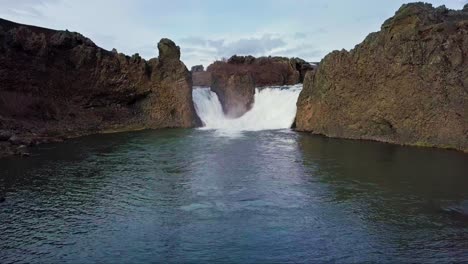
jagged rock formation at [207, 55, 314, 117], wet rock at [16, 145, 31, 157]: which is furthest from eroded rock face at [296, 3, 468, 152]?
wet rock at [16, 145, 31, 157]

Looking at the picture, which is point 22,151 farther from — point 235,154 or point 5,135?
point 235,154

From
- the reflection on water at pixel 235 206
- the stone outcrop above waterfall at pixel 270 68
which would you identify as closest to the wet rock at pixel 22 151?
the reflection on water at pixel 235 206

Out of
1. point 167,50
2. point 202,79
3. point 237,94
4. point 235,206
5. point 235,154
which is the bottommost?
point 235,206

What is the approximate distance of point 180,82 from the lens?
4416cm

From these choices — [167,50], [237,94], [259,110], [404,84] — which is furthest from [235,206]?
[237,94]

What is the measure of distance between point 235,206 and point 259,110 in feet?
100

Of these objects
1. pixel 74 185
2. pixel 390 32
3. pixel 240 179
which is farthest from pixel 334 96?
pixel 74 185

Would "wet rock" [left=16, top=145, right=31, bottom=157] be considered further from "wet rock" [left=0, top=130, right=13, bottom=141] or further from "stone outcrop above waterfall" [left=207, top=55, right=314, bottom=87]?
"stone outcrop above waterfall" [left=207, top=55, right=314, bottom=87]

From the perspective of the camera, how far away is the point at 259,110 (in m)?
46.8

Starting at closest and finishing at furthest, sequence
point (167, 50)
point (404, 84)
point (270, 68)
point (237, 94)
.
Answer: point (404, 84), point (167, 50), point (237, 94), point (270, 68)

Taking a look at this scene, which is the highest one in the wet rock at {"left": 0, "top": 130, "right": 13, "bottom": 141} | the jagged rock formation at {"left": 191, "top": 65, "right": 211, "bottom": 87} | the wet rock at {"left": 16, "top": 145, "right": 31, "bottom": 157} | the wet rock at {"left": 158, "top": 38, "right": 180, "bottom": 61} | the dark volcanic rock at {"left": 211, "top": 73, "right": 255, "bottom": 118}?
the wet rock at {"left": 158, "top": 38, "right": 180, "bottom": 61}

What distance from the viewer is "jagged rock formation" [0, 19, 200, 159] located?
35719 millimetres

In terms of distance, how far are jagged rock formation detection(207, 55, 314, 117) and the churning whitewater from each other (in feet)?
3.09

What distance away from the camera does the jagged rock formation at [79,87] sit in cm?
3572
